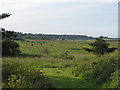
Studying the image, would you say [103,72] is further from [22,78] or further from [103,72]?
[22,78]

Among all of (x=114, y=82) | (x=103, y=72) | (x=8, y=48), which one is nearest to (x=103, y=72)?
(x=103, y=72)

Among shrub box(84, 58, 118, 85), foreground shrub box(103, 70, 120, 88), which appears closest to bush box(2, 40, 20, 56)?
shrub box(84, 58, 118, 85)

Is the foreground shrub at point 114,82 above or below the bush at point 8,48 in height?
below

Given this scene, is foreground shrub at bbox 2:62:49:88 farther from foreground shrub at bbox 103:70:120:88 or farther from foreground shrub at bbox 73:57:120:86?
foreground shrub at bbox 73:57:120:86

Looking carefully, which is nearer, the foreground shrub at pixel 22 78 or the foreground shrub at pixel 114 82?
the foreground shrub at pixel 22 78

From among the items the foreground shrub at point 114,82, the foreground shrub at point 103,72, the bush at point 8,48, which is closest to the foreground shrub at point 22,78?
the foreground shrub at point 114,82

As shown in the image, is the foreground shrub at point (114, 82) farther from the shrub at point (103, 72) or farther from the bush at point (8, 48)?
the bush at point (8, 48)

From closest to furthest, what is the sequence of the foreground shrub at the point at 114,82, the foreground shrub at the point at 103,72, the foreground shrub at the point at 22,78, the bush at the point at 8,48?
the foreground shrub at the point at 22,78
the foreground shrub at the point at 114,82
the foreground shrub at the point at 103,72
the bush at the point at 8,48

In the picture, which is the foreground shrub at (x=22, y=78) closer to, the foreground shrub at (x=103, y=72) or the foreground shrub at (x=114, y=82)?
the foreground shrub at (x=114, y=82)

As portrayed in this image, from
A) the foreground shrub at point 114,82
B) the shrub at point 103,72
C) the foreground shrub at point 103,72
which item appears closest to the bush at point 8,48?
the foreground shrub at point 103,72

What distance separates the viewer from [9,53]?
1019 inches

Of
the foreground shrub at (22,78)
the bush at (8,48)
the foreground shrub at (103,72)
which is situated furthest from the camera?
the bush at (8,48)

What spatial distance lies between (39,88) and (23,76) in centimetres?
94

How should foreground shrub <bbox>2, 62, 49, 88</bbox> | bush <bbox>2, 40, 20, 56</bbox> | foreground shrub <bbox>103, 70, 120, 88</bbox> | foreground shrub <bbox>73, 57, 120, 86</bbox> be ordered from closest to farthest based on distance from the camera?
1. foreground shrub <bbox>2, 62, 49, 88</bbox>
2. foreground shrub <bbox>103, 70, 120, 88</bbox>
3. foreground shrub <bbox>73, 57, 120, 86</bbox>
4. bush <bbox>2, 40, 20, 56</bbox>
